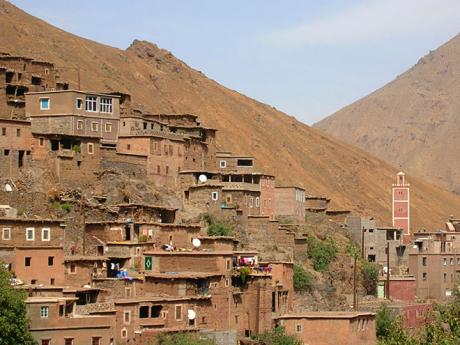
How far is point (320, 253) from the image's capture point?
207ft

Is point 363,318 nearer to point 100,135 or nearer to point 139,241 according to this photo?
point 139,241

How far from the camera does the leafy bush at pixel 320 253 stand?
2466 inches

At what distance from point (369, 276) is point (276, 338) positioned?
17535mm

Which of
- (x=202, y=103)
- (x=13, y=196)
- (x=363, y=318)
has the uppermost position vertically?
(x=202, y=103)

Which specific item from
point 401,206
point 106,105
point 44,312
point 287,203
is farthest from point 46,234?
point 401,206

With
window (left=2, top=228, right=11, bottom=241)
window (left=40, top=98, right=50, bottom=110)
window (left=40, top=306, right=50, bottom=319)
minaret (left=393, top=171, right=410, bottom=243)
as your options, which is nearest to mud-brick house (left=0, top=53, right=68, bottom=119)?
window (left=40, top=98, right=50, bottom=110)

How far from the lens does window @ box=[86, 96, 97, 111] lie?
58562 mm

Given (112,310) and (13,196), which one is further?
(13,196)

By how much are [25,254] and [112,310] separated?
3987 mm

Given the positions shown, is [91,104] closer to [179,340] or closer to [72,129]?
[72,129]

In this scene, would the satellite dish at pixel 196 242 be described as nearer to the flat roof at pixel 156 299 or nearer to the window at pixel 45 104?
the flat roof at pixel 156 299

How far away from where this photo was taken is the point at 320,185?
111750mm

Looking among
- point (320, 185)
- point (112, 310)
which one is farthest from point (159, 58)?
point (112, 310)

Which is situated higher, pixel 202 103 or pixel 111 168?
pixel 202 103
